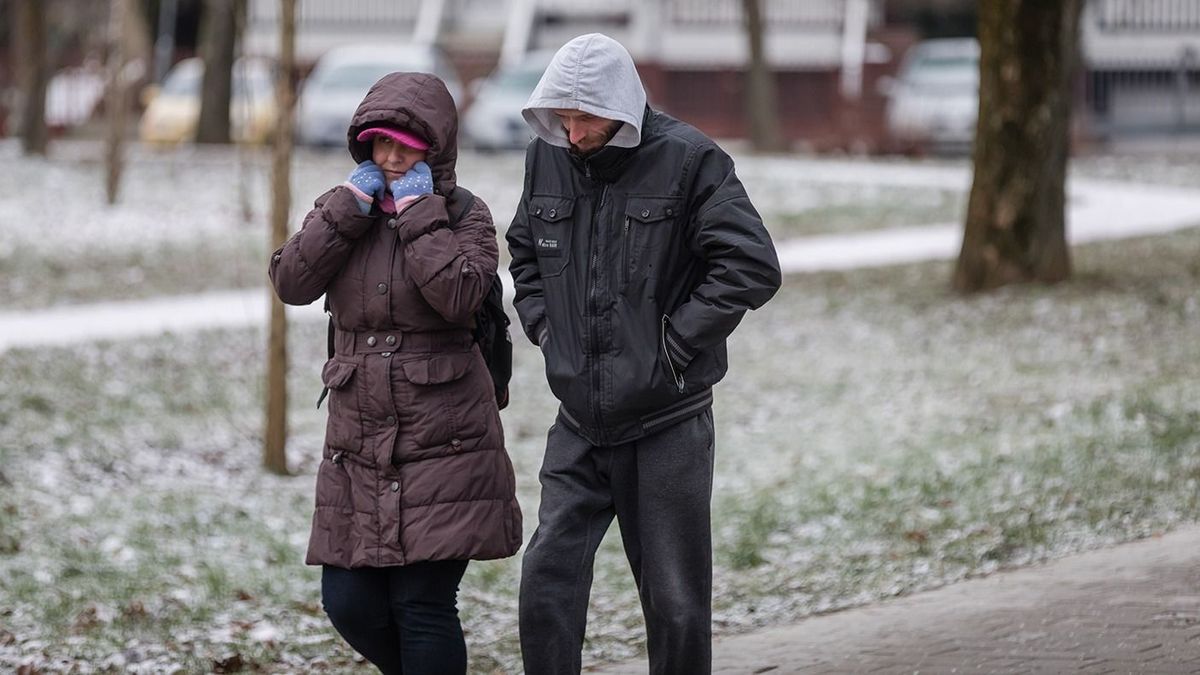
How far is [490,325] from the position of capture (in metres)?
5.06

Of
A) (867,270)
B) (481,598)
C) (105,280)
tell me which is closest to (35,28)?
(105,280)

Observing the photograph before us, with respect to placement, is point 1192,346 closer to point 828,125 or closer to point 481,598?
point 481,598

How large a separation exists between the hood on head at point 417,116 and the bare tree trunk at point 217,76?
79.7 feet

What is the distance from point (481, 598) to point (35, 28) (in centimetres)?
2231

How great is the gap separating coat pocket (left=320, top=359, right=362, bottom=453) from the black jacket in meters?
0.50

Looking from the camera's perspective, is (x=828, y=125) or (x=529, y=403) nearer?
(x=529, y=403)

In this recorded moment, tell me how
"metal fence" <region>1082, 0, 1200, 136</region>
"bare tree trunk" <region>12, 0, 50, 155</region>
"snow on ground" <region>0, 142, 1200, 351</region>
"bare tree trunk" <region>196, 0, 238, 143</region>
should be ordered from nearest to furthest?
1. "snow on ground" <region>0, 142, 1200, 351</region>
2. "bare tree trunk" <region>12, 0, 50, 155</region>
3. "bare tree trunk" <region>196, 0, 238, 143</region>
4. "metal fence" <region>1082, 0, 1200, 136</region>

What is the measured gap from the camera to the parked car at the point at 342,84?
1193 inches

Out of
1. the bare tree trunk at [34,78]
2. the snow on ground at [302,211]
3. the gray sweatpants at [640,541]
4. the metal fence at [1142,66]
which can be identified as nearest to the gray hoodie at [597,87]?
the gray sweatpants at [640,541]

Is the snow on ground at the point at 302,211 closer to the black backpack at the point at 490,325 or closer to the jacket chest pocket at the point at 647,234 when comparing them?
the black backpack at the point at 490,325

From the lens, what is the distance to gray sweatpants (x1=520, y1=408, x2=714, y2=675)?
4.83 m

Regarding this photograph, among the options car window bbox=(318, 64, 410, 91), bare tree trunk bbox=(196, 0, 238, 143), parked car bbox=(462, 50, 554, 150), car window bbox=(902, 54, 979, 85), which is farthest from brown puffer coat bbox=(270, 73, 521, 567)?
car window bbox=(318, 64, 410, 91)

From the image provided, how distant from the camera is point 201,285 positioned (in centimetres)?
1661

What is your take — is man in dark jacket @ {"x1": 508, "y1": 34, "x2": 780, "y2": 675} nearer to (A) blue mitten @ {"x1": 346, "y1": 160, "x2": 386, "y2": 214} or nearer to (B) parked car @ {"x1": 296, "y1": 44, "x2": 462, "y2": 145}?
(A) blue mitten @ {"x1": 346, "y1": 160, "x2": 386, "y2": 214}
